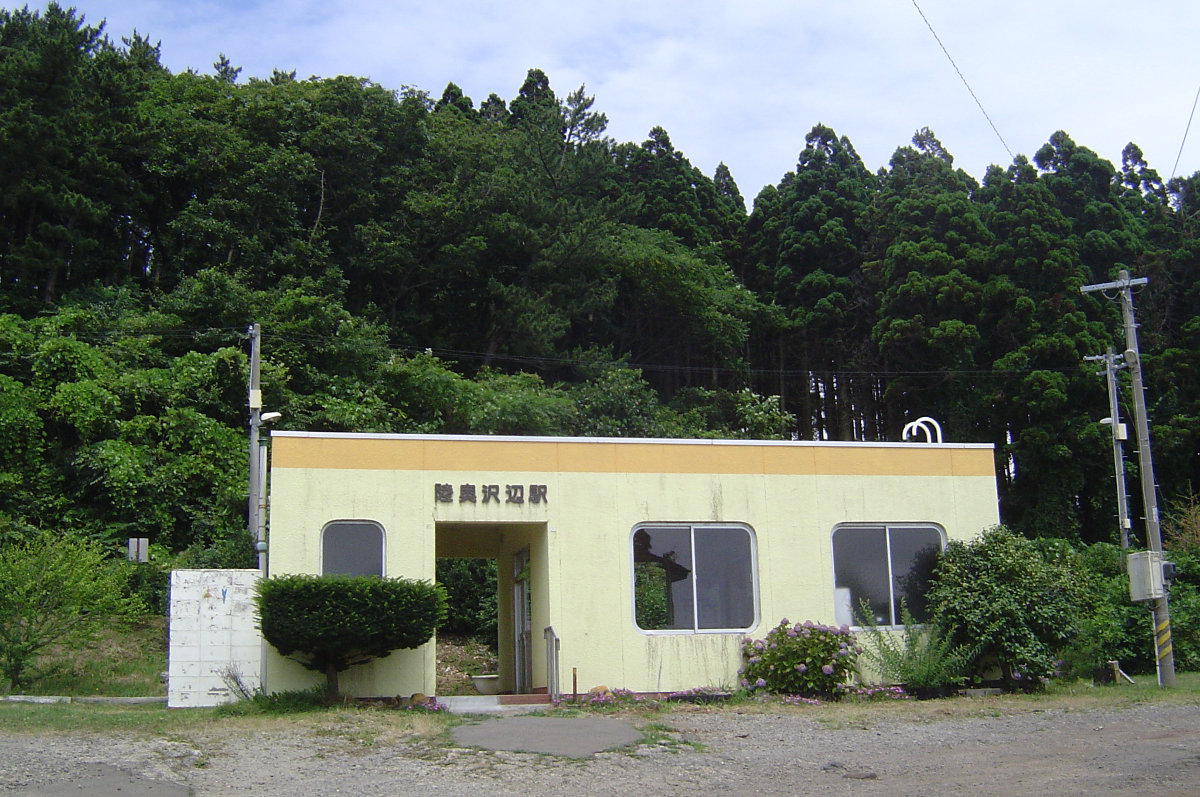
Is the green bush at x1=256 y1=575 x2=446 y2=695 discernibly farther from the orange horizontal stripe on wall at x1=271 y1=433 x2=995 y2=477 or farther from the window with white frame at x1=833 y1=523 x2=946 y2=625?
the window with white frame at x1=833 y1=523 x2=946 y2=625

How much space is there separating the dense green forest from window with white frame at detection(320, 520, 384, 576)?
13.0 meters

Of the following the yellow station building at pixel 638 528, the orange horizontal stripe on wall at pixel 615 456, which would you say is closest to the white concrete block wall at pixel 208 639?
the yellow station building at pixel 638 528

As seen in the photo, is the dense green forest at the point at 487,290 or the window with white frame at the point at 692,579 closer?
the window with white frame at the point at 692,579

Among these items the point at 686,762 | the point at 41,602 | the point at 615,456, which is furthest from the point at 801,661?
the point at 41,602

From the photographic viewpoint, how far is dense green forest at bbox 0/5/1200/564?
28375mm

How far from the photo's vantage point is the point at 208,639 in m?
14.3

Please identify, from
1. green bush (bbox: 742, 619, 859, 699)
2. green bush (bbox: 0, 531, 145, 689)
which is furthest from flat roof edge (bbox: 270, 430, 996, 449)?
green bush (bbox: 0, 531, 145, 689)

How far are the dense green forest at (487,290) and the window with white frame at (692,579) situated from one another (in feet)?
47.0

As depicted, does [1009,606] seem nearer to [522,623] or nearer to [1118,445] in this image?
[522,623]

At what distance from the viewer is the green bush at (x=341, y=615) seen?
1294 centimetres

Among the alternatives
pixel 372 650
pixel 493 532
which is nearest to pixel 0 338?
pixel 493 532

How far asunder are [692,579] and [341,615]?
4976mm

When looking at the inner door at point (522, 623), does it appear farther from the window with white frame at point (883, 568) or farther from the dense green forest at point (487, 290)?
the dense green forest at point (487, 290)

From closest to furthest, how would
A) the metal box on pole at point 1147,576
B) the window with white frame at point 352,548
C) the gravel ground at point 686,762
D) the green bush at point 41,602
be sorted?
the gravel ground at point 686,762
the window with white frame at point 352,548
the green bush at point 41,602
the metal box on pole at point 1147,576
